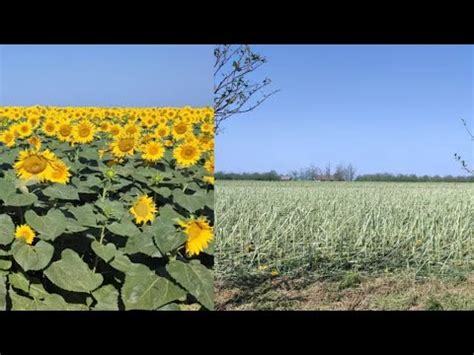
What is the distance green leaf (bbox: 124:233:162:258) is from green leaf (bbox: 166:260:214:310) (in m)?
0.10

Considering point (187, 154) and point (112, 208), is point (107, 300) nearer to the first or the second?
point (112, 208)

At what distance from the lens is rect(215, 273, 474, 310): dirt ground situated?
8.74 ft

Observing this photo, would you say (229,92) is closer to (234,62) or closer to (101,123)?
(234,62)

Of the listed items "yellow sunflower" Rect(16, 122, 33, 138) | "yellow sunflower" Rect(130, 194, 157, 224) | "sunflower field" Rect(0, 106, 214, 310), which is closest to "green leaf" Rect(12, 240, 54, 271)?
"sunflower field" Rect(0, 106, 214, 310)

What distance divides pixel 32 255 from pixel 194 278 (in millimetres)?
599

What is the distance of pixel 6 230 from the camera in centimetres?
229

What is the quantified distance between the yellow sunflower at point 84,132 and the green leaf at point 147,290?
101 cm

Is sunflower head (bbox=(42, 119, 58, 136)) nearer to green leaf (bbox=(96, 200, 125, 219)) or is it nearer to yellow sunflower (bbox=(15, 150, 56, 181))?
yellow sunflower (bbox=(15, 150, 56, 181))

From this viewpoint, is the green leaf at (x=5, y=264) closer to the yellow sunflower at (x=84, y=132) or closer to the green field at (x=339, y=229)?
the green field at (x=339, y=229)

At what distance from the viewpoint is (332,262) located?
2.76 meters

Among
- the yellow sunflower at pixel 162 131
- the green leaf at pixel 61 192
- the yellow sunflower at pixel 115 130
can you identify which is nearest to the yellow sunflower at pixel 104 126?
the yellow sunflower at pixel 115 130
